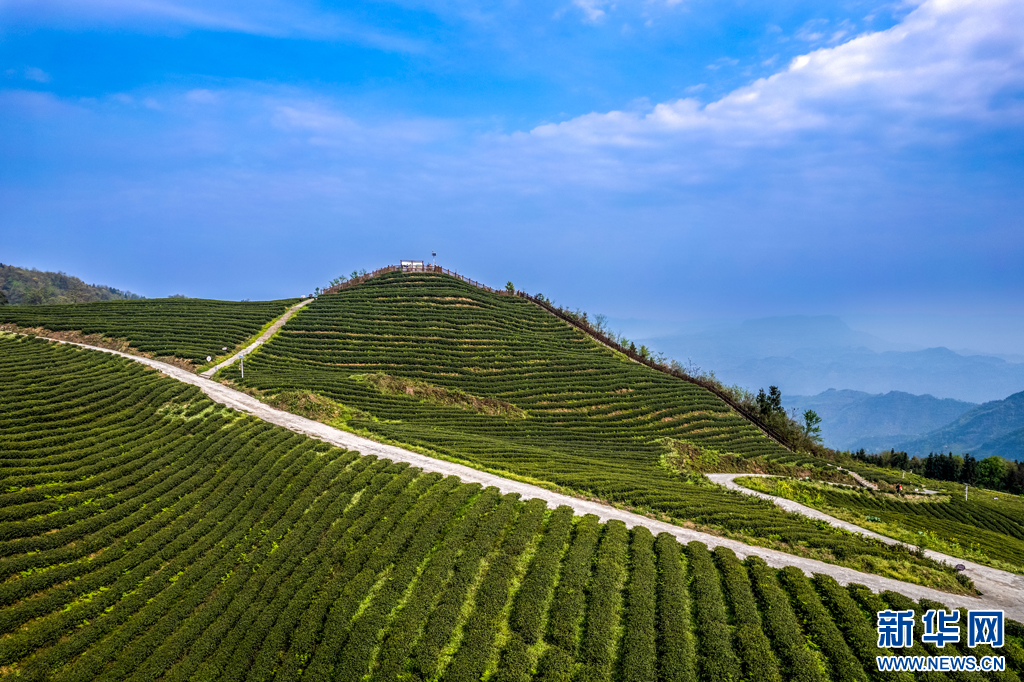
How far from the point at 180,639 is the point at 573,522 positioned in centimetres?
1539

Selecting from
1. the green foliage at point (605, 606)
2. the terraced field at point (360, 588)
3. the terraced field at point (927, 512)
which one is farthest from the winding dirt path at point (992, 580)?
the green foliage at point (605, 606)

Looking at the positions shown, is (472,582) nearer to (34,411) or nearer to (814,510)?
(814,510)

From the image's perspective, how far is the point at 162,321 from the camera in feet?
200

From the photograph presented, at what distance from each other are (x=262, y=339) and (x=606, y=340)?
52.0 meters

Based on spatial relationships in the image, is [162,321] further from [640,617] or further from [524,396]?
[640,617]

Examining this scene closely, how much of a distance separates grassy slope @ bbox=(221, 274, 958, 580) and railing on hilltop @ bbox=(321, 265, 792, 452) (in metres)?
2.94

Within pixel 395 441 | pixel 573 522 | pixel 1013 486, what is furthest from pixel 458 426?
pixel 1013 486

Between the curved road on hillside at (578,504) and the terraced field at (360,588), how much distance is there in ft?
4.96

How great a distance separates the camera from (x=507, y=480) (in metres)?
27.5

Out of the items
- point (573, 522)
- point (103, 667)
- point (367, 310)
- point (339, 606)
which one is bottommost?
point (103, 667)

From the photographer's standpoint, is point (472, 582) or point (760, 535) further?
point (760, 535)

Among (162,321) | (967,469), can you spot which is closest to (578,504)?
(162,321)

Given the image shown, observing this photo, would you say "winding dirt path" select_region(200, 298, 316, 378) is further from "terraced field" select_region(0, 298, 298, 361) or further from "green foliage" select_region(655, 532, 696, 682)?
"green foliage" select_region(655, 532, 696, 682)

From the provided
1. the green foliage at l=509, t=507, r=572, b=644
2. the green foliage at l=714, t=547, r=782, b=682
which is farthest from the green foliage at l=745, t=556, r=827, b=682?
the green foliage at l=509, t=507, r=572, b=644
